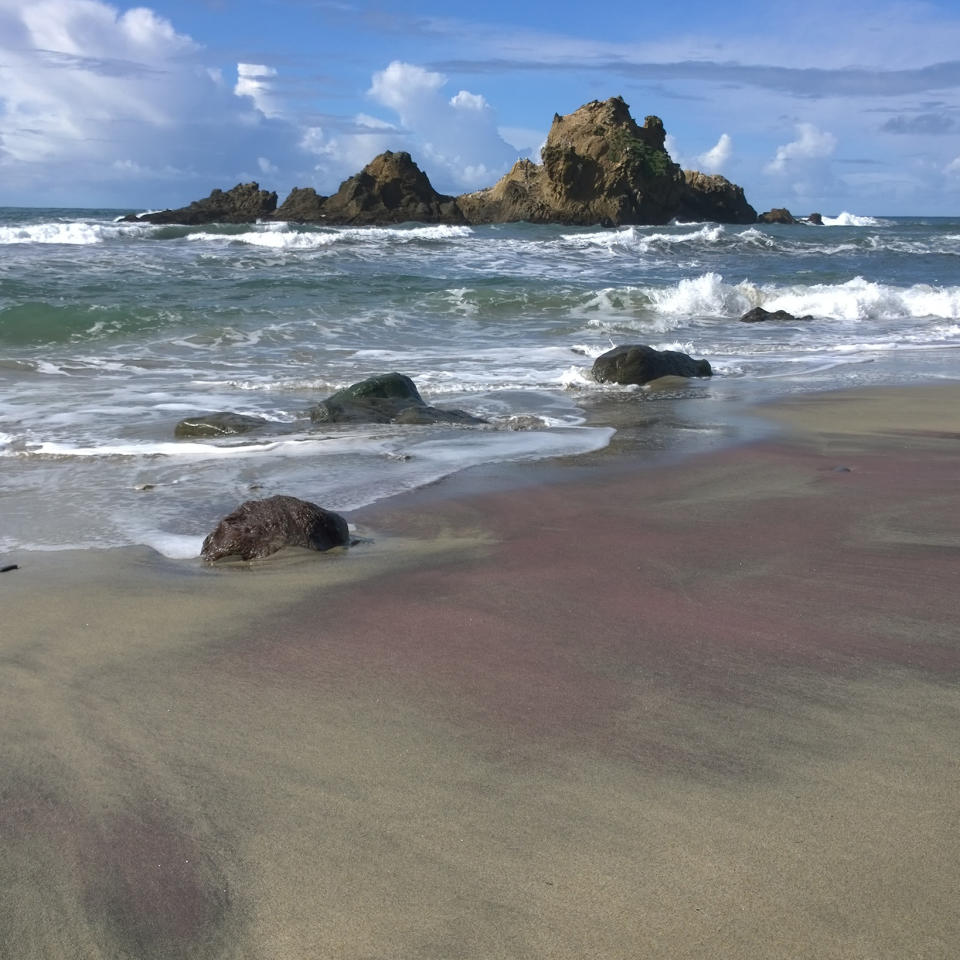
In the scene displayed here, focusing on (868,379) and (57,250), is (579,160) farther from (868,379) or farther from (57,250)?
(868,379)

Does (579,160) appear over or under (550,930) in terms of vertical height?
over

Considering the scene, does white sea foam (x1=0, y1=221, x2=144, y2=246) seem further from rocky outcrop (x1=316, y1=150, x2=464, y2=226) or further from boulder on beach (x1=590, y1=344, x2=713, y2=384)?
boulder on beach (x1=590, y1=344, x2=713, y2=384)

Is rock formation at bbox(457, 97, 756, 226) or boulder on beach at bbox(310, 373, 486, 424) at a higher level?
rock formation at bbox(457, 97, 756, 226)

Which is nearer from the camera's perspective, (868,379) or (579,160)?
(868,379)

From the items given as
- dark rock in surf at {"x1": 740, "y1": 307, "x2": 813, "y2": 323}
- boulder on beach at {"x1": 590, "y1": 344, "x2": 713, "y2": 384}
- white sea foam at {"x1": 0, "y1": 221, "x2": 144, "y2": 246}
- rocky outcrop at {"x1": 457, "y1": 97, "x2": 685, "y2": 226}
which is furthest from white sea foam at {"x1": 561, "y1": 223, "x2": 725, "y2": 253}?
boulder on beach at {"x1": 590, "y1": 344, "x2": 713, "y2": 384}

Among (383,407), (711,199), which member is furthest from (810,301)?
(711,199)

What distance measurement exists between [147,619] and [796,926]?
2399 millimetres

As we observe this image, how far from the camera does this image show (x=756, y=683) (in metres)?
2.99

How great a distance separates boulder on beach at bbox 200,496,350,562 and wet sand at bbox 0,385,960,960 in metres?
0.14

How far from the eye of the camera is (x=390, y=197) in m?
52.1

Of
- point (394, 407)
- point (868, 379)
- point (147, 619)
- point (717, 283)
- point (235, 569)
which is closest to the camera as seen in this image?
point (147, 619)

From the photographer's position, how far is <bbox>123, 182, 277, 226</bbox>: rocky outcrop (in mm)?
51312

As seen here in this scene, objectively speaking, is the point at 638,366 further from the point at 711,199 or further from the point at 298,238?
the point at 711,199

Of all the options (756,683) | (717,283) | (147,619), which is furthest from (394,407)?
(717,283)
